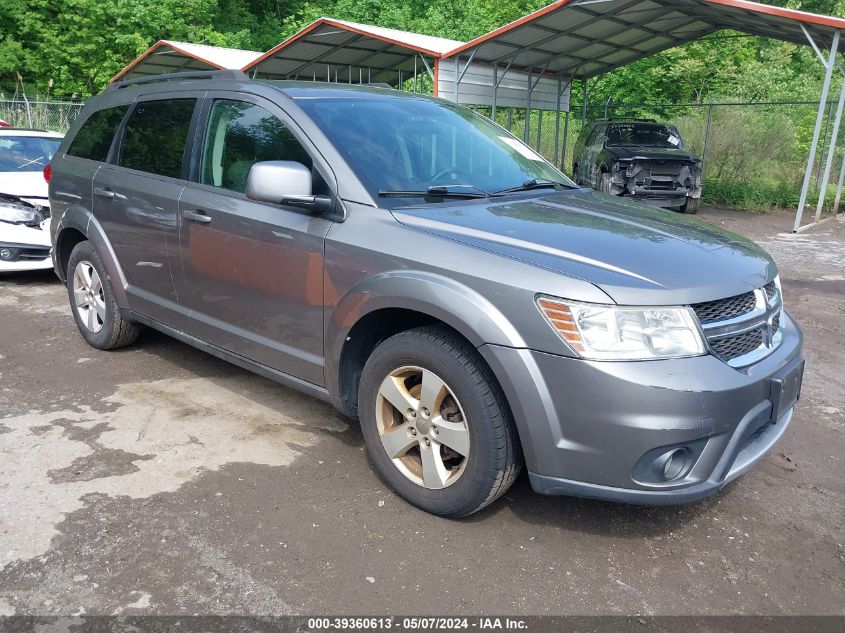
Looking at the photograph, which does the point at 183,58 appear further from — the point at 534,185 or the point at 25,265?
the point at 534,185

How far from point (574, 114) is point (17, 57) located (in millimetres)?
22516

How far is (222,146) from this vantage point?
13.2 feet

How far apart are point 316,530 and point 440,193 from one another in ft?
5.39

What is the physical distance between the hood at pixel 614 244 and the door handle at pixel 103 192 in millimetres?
2436

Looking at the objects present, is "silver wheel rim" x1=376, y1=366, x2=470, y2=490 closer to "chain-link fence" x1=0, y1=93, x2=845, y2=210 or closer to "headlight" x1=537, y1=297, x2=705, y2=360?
"headlight" x1=537, y1=297, x2=705, y2=360

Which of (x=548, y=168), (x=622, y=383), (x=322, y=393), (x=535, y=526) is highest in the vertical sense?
(x=548, y=168)

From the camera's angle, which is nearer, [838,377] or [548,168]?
[548,168]

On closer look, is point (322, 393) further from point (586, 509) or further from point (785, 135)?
point (785, 135)

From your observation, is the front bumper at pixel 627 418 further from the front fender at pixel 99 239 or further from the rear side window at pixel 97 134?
the rear side window at pixel 97 134

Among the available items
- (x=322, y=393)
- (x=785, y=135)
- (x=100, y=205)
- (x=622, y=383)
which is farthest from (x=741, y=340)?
(x=785, y=135)

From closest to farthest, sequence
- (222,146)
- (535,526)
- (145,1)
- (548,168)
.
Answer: (535,526), (222,146), (548,168), (145,1)

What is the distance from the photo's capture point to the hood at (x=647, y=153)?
13633 mm

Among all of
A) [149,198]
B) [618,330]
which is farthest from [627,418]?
[149,198]

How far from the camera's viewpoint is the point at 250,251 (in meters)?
3.71
